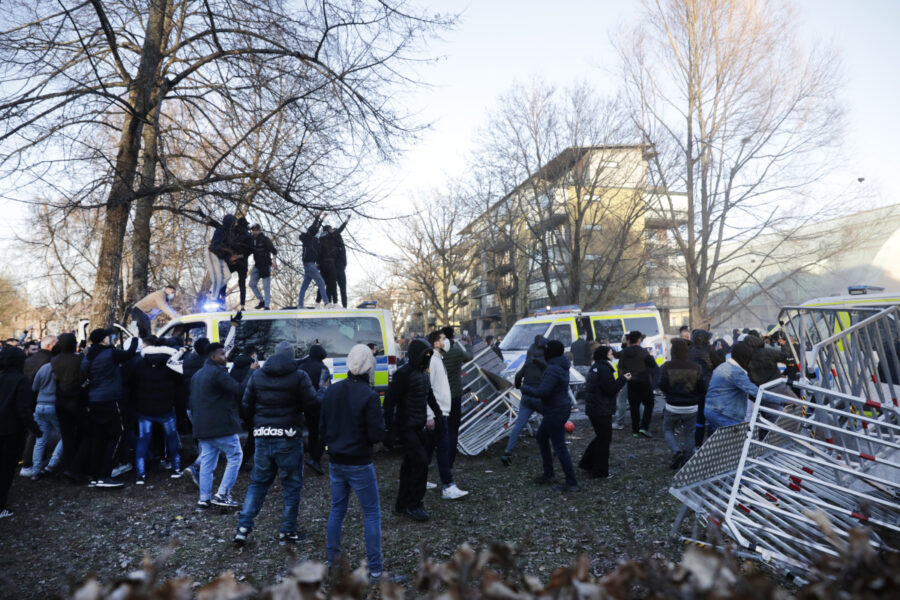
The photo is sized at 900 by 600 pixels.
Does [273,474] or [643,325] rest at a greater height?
[643,325]

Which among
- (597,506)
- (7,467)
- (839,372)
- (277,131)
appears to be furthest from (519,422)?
(277,131)

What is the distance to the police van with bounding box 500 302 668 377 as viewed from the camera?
1405cm

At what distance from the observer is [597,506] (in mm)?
5961

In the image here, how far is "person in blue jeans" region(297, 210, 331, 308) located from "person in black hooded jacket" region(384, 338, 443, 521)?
15.9 ft

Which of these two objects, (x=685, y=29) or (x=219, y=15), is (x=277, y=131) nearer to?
(x=219, y=15)

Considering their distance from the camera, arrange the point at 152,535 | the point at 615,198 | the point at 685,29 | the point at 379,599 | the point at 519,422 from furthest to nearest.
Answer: the point at 615,198, the point at 685,29, the point at 519,422, the point at 152,535, the point at 379,599

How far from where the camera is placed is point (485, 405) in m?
9.50

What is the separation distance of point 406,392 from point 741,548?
3.17 m

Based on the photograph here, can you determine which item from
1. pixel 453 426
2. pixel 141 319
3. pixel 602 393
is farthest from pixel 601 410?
pixel 141 319

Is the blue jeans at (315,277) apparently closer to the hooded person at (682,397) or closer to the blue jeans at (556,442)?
the blue jeans at (556,442)

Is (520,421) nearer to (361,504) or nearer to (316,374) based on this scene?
(316,374)

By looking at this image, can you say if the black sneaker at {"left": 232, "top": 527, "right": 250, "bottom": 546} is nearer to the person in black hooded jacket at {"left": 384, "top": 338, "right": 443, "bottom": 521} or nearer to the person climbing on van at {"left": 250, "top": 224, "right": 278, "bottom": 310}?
the person in black hooded jacket at {"left": 384, "top": 338, "right": 443, "bottom": 521}

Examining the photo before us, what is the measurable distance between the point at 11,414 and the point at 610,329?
12.5 metres

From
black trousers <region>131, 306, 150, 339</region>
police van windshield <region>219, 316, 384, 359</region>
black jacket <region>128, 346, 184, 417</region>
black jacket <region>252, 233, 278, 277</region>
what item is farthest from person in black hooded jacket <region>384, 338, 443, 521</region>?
black trousers <region>131, 306, 150, 339</region>
